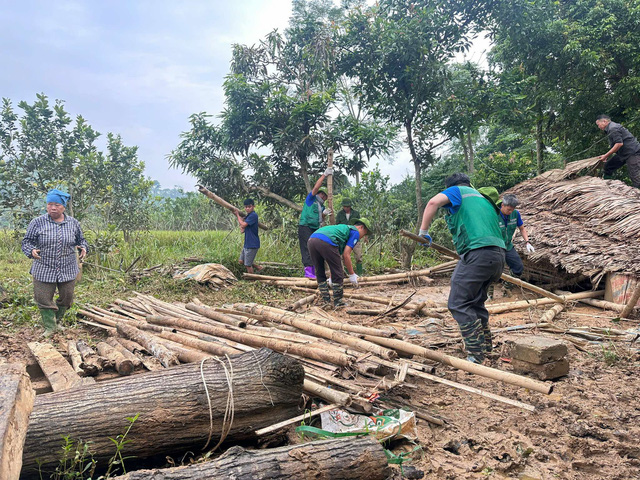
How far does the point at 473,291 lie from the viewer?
3.85 meters

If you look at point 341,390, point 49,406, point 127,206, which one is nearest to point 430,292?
point 341,390

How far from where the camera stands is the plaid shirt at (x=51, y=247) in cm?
504

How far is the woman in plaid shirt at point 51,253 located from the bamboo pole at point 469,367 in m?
3.81

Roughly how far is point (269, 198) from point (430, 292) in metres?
4.75

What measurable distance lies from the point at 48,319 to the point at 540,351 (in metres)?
5.40

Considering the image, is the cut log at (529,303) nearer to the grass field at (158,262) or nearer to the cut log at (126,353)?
the grass field at (158,262)

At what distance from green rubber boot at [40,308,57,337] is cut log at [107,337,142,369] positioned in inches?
57.2

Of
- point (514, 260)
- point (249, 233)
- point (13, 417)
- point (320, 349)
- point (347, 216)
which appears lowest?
point (320, 349)

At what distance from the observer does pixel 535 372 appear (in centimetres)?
345

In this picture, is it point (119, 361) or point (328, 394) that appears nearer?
point (328, 394)

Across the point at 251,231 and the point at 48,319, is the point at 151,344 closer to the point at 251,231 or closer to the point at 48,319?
the point at 48,319

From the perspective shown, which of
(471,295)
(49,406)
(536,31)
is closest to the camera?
(49,406)

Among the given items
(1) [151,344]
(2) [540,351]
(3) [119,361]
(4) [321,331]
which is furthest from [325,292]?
(3) [119,361]

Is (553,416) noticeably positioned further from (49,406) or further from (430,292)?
(430,292)
